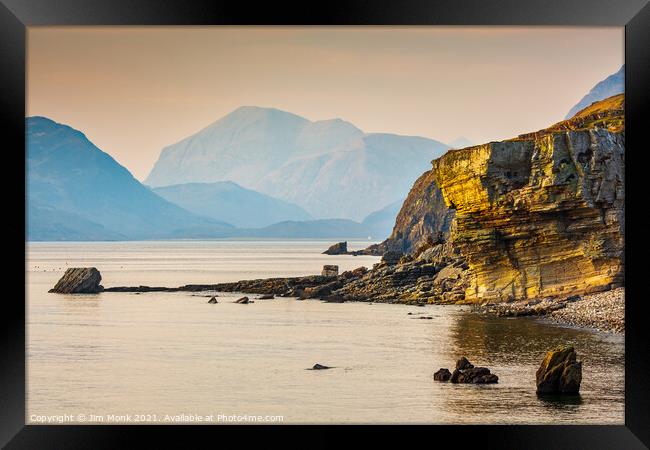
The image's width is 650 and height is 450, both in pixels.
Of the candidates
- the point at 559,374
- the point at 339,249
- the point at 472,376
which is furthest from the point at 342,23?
the point at 339,249

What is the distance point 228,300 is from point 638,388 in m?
49.9

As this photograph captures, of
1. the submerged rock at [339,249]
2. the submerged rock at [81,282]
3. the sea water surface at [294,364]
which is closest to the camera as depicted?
the sea water surface at [294,364]

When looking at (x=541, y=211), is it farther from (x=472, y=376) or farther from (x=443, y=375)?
(x=472, y=376)

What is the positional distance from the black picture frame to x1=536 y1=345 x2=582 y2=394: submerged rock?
9600mm

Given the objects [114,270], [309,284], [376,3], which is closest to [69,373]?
[376,3]

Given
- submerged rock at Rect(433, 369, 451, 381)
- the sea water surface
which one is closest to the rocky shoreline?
the sea water surface

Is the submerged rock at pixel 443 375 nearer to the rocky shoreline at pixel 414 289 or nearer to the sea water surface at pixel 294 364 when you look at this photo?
the sea water surface at pixel 294 364

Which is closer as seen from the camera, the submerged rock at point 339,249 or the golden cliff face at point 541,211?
the golden cliff face at point 541,211

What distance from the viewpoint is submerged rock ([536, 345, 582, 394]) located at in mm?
25703

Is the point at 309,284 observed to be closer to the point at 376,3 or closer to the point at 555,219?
the point at 555,219

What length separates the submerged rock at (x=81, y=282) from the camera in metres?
71.7

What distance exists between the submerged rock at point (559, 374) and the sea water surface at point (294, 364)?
1.30ft

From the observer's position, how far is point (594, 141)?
47.6m

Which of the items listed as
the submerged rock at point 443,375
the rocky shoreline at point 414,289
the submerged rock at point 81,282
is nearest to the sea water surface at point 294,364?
the submerged rock at point 443,375
